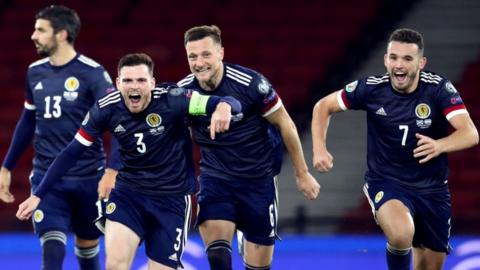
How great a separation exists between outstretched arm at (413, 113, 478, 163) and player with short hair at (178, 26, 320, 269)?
31.4 inches

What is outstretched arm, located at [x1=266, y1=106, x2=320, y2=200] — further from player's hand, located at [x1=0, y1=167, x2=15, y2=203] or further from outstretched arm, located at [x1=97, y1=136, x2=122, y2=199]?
player's hand, located at [x1=0, y1=167, x2=15, y2=203]

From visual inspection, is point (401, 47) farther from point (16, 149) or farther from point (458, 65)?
point (458, 65)

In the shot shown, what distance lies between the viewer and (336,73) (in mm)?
14602

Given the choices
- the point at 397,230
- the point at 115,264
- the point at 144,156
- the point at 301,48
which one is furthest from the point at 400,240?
the point at 301,48

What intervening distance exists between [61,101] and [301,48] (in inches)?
248

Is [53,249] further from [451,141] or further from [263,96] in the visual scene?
[451,141]

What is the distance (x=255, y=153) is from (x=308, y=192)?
0.46m

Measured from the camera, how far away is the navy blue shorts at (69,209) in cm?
859

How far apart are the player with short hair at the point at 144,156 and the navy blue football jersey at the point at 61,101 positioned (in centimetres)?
68

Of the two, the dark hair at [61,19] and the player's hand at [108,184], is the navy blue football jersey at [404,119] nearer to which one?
the player's hand at [108,184]

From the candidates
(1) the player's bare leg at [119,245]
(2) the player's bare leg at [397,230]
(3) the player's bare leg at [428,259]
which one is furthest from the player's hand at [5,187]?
(3) the player's bare leg at [428,259]

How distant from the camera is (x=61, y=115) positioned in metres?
8.77

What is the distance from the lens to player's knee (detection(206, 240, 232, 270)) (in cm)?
830

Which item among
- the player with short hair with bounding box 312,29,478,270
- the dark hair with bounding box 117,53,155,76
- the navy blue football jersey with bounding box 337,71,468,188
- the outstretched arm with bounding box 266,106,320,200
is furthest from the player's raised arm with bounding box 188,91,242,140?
the navy blue football jersey with bounding box 337,71,468,188
